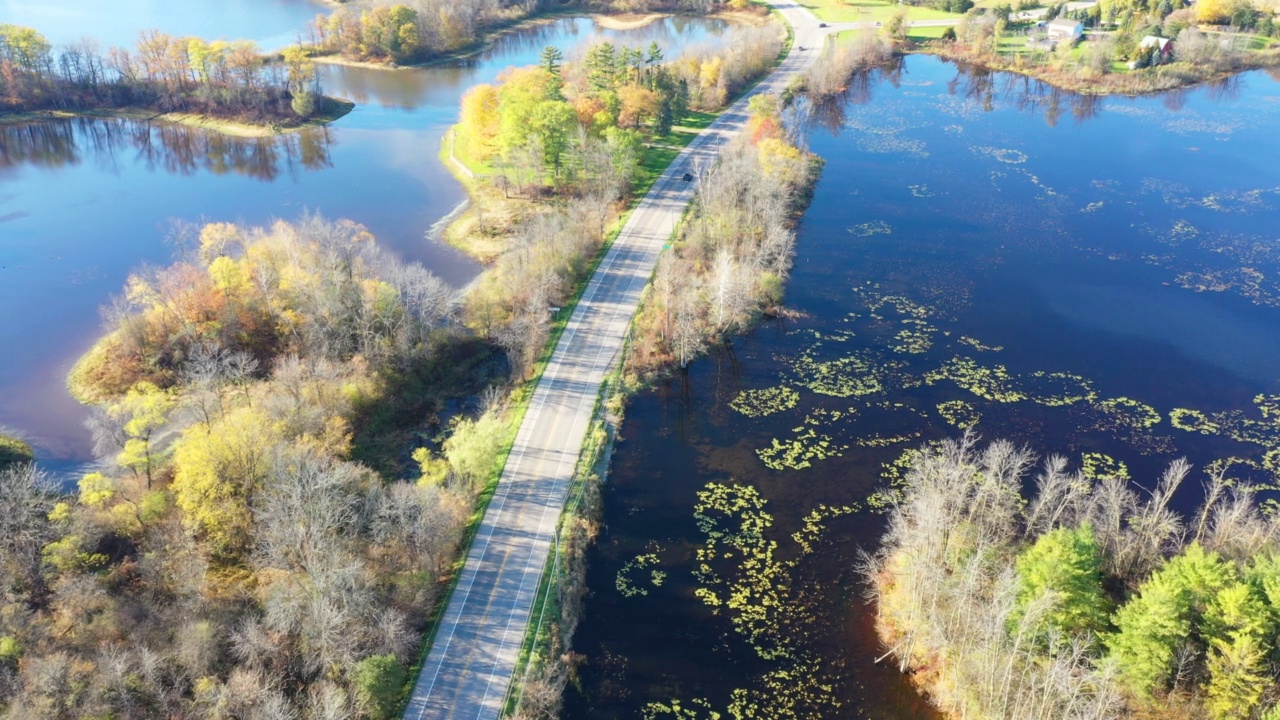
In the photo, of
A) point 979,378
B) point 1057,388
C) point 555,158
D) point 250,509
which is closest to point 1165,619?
point 1057,388

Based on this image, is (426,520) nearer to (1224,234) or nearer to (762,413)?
(762,413)

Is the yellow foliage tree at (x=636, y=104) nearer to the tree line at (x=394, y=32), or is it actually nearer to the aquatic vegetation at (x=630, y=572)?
the tree line at (x=394, y=32)

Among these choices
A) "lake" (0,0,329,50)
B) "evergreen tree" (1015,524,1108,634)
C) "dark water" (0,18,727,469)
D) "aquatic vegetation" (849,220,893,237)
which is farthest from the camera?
"lake" (0,0,329,50)

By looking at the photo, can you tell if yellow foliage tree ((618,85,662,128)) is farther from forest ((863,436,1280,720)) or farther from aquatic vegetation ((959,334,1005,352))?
forest ((863,436,1280,720))

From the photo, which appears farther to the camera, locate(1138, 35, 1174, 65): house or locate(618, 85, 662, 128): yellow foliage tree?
locate(1138, 35, 1174, 65): house

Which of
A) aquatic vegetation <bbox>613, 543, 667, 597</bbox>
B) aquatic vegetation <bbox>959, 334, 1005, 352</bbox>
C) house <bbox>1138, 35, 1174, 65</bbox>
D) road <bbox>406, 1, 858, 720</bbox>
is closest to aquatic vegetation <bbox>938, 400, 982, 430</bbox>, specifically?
aquatic vegetation <bbox>959, 334, 1005, 352</bbox>

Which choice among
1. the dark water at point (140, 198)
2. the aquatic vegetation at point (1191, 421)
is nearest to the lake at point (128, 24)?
the dark water at point (140, 198)

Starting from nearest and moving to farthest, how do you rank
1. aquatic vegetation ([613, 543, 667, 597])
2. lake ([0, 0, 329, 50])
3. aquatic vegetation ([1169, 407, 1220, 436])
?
1. aquatic vegetation ([613, 543, 667, 597])
2. aquatic vegetation ([1169, 407, 1220, 436])
3. lake ([0, 0, 329, 50])
